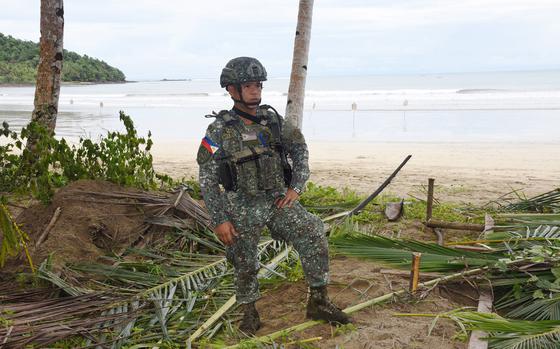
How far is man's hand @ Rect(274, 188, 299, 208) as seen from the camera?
3.61 metres

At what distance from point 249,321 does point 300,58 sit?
4487mm

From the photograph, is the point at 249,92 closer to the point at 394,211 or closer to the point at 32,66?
the point at 394,211

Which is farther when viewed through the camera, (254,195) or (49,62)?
(49,62)

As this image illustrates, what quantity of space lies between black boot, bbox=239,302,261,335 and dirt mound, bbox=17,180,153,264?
5.08ft

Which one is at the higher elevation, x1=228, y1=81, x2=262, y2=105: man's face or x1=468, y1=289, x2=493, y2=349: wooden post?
x1=228, y1=81, x2=262, y2=105: man's face

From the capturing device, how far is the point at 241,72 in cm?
350

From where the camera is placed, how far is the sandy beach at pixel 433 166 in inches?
333

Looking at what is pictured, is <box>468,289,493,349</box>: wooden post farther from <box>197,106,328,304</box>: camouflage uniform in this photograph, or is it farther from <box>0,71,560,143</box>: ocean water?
<box>0,71,560,143</box>: ocean water

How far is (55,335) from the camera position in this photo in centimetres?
332

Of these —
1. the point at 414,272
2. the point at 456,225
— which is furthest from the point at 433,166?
the point at 414,272

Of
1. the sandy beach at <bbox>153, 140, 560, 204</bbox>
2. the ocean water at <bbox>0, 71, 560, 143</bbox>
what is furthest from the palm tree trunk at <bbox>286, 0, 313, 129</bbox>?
the ocean water at <bbox>0, 71, 560, 143</bbox>

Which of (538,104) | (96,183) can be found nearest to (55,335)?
(96,183)

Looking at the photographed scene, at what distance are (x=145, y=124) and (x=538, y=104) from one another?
1714cm

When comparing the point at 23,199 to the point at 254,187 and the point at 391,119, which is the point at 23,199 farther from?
the point at 391,119
